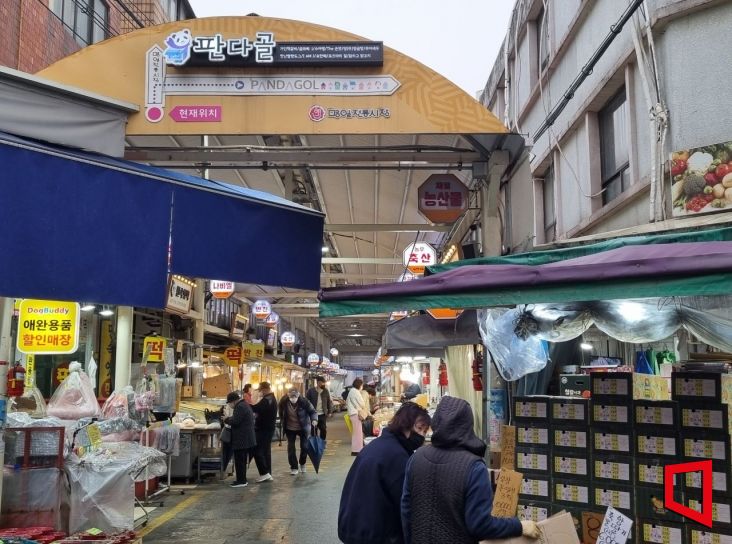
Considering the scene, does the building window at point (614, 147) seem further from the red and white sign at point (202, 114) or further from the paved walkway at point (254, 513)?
the paved walkway at point (254, 513)

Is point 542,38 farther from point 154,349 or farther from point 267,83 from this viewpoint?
point 154,349

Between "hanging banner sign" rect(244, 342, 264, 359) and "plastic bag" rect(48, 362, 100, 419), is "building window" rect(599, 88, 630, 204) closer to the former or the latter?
"plastic bag" rect(48, 362, 100, 419)

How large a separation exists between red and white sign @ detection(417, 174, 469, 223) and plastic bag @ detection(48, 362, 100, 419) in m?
5.47

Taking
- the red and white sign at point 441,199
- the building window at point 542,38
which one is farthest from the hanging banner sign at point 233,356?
the red and white sign at point 441,199

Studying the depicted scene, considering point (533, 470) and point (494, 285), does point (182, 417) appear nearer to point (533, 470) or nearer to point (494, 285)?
point (533, 470)

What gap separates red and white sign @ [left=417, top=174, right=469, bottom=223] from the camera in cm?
1023

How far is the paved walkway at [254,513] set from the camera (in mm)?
8984

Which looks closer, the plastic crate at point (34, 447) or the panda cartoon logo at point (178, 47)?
the panda cartoon logo at point (178, 47)

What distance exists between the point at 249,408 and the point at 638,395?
790cm

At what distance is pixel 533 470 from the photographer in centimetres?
598

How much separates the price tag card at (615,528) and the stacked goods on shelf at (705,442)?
52cm

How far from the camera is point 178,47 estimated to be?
6891mm

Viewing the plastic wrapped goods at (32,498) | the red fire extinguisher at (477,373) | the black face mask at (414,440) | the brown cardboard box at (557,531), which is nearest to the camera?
the brown cardboard box at (557,531)

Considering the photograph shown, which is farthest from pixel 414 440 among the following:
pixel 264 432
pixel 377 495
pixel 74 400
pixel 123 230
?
pixel 264 432
